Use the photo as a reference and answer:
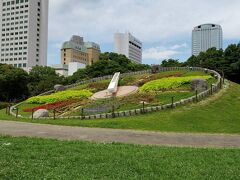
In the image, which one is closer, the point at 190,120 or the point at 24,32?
the point at 190,120

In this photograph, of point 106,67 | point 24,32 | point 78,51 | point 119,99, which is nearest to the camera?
Answer: point 119,99

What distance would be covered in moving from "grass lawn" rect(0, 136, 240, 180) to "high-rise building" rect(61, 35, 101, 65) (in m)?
127

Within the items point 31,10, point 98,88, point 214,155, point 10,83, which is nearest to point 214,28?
point 31,10

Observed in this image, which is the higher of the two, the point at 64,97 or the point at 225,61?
the point at 225,61

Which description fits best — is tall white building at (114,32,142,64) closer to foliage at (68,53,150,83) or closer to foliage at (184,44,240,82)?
foliage at (68,53,150,83)

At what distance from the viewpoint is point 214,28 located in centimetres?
12788

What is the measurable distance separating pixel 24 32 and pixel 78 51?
2442cm

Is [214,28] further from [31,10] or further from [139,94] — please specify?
[139,94]

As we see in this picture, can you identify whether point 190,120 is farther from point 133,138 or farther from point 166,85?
point 166,85

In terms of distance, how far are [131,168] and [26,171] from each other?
2378 mm

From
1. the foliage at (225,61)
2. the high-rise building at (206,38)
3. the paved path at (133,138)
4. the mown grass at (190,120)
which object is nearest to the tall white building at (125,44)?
the high-rise building at (206,38)

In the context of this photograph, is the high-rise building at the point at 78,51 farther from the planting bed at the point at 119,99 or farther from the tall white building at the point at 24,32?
the planting bed at the point at 119,99

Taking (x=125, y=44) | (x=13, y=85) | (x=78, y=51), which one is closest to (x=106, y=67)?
(x=13, y=85)

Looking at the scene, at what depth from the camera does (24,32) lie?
135m
